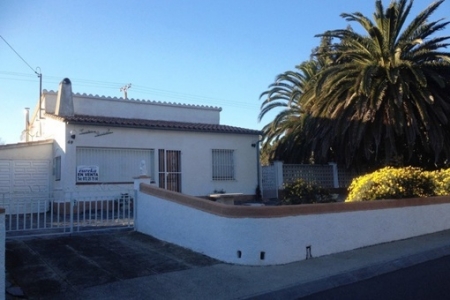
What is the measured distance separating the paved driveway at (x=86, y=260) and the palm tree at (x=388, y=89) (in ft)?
36.8

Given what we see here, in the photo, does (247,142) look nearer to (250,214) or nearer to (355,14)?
(355,14)

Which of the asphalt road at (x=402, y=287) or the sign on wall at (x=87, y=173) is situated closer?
the asphalt road at (x=402, y=287)

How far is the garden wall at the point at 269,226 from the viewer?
8.87 m

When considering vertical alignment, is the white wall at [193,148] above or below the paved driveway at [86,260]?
above

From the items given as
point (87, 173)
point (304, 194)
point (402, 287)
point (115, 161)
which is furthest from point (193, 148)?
point (402, 287)

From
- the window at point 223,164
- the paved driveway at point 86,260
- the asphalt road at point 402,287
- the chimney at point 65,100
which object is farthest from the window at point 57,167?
the asphalt road at point 402,287

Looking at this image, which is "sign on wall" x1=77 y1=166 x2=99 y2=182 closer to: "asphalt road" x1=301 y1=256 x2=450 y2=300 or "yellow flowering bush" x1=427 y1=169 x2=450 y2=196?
"asphalt road" x1=301 y1=256 x2=450 y2=300

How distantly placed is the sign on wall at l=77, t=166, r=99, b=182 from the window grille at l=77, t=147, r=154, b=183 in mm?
145

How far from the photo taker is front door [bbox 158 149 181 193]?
1817cm

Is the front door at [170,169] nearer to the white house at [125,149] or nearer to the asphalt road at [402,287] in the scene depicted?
the white house at [125,149]

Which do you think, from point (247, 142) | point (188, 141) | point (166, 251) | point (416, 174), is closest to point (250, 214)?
point (166, 251)

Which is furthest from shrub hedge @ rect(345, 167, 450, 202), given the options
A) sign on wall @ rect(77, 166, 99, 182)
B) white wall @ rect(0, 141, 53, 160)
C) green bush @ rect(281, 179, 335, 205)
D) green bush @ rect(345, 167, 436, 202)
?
white wall @ rect(0, 141, 53, 160)

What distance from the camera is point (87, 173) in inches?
645

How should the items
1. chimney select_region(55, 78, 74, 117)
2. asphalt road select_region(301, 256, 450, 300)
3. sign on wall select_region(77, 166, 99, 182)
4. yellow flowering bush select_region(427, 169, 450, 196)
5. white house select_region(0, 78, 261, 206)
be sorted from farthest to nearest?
1. chimney select_region(55, 78, 74, 117)
2. white house select_region(0, 78, 261, 206)
3. sign on wall select_region(77, 166, 99, 182)
4. yellow flowering bush select_region(427, 169, 450, 196)
5. asphalt road select_region(301, 256, 450, 300)
